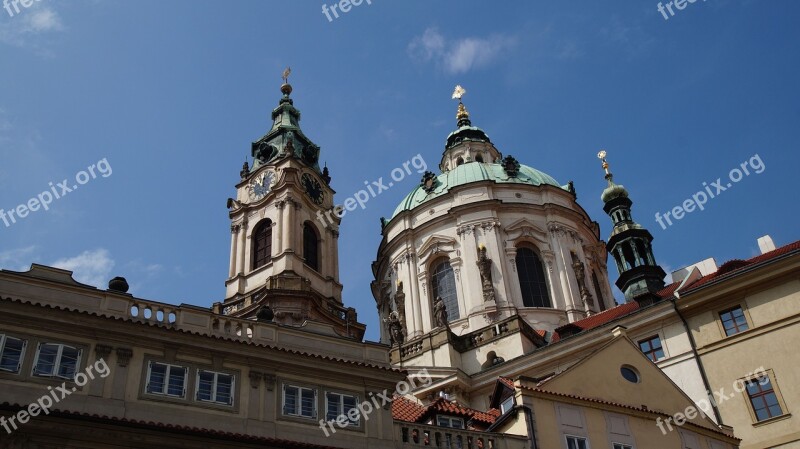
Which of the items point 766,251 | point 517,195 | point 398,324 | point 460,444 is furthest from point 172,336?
point 517,195

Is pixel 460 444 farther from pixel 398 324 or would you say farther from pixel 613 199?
pixel 613 199

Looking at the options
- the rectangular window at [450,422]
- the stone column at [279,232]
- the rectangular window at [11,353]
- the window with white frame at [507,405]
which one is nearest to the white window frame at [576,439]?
the window with white frame at [507,405]

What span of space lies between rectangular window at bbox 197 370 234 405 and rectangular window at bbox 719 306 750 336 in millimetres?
18504

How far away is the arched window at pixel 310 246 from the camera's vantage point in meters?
43.2

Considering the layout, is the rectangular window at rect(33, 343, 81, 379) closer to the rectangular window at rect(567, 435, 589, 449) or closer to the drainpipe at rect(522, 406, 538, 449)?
the drainpipe at rect(522, 406, 538, 449)

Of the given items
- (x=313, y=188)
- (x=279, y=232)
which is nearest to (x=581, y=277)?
(x=313, y=188)

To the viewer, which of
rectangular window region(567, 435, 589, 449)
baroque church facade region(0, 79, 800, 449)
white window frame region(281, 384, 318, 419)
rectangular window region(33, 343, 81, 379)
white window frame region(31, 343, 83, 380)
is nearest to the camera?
white window frame region(31, 343, 83, 380)

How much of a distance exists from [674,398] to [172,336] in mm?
14526

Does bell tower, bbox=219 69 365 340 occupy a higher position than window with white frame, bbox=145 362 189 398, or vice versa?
bell tower, bbox=219 69 365 340

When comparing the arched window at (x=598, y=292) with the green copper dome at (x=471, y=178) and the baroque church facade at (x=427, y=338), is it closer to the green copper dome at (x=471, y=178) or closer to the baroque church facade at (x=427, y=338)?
the baroque church facade at (x=427, y=338)

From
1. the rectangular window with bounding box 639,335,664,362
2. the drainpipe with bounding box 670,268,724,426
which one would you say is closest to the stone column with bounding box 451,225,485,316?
the rectangular window with bounding box 639,335,664,362

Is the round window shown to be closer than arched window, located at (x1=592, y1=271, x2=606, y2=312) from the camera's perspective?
Yes

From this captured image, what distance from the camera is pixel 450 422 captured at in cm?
2136

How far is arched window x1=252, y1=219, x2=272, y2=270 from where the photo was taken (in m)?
42.5
